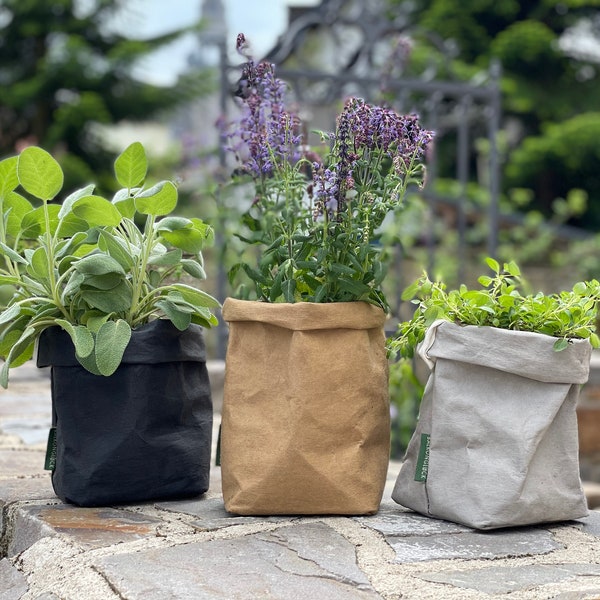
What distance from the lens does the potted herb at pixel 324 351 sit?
4.32ft

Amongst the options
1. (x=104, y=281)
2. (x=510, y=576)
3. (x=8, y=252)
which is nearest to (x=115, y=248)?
(x=104, y=281)

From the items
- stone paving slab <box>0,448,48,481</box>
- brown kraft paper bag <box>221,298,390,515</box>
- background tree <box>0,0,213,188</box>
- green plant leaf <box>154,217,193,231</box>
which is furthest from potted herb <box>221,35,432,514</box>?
background tree <box>0,0,213,188</box>

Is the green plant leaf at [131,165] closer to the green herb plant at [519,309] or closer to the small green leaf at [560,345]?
the green herb plant at [519,309]

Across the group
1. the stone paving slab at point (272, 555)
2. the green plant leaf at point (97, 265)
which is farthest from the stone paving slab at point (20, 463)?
the green plant leaf at point (97, 265)

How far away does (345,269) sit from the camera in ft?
4.38

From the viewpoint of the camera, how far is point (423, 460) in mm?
1364

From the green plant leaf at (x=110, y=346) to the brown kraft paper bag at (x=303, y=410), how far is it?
0.16m

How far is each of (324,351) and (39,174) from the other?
1.62ft

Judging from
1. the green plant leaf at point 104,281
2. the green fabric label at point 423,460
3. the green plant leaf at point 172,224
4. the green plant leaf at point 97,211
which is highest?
the green plant leaf at point 97,211

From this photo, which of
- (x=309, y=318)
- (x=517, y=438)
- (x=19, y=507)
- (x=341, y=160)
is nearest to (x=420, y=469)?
(x=517, y=438)

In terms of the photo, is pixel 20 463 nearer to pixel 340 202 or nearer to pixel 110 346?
pixel 110 346

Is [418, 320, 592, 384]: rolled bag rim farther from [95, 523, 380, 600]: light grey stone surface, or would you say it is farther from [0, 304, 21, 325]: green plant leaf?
[0, 304, 21, 325]: green plant leaf

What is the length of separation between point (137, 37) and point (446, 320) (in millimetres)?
6945

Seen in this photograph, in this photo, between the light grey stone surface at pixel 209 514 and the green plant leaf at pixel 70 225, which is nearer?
the light grey stone surface at pixel 209 514
